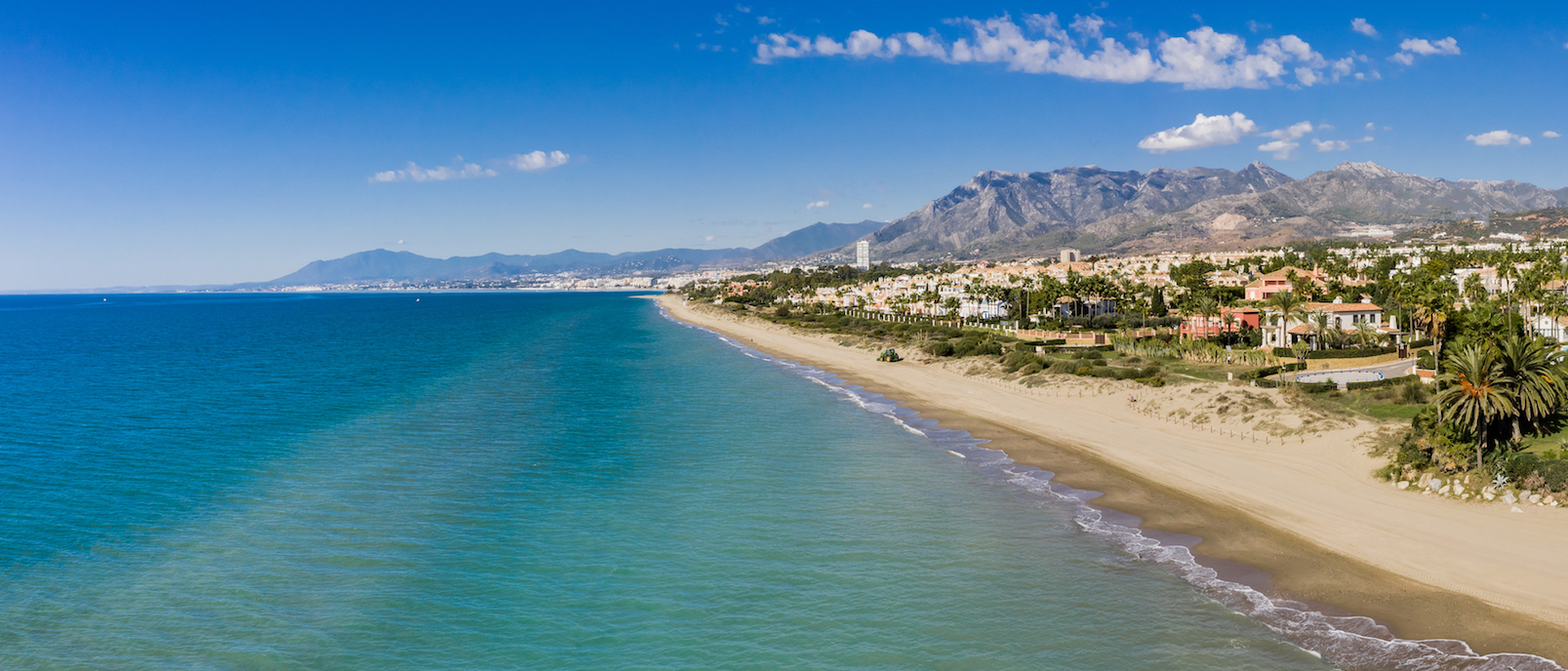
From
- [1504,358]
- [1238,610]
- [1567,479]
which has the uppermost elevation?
[1504,358]

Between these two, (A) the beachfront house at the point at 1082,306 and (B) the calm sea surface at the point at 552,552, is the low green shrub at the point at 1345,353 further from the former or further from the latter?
(A) the beachfront house at the point at 1082,306

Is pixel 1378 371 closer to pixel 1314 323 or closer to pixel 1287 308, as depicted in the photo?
pixel 1287 308

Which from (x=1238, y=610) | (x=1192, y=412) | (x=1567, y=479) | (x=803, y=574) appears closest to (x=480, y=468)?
(x=803, y=574)

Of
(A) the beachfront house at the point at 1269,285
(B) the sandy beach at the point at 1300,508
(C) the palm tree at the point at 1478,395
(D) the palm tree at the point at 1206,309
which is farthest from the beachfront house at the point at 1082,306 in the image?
(C) the palm tree at the point at 1478,395

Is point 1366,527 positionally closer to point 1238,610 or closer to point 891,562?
point 1238,610

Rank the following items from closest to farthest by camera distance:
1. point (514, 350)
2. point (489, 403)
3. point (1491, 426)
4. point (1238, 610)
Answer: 1. point (1238, 610)
2. point (1491, 426)
3. point (489, 403)
4. point (514, 350)

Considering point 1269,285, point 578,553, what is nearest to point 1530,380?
point 578,553

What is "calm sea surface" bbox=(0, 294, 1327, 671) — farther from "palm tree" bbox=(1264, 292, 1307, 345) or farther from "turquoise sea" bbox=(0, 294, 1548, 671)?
"palm tree" bbox=(1264, 292, 1307, 345)
